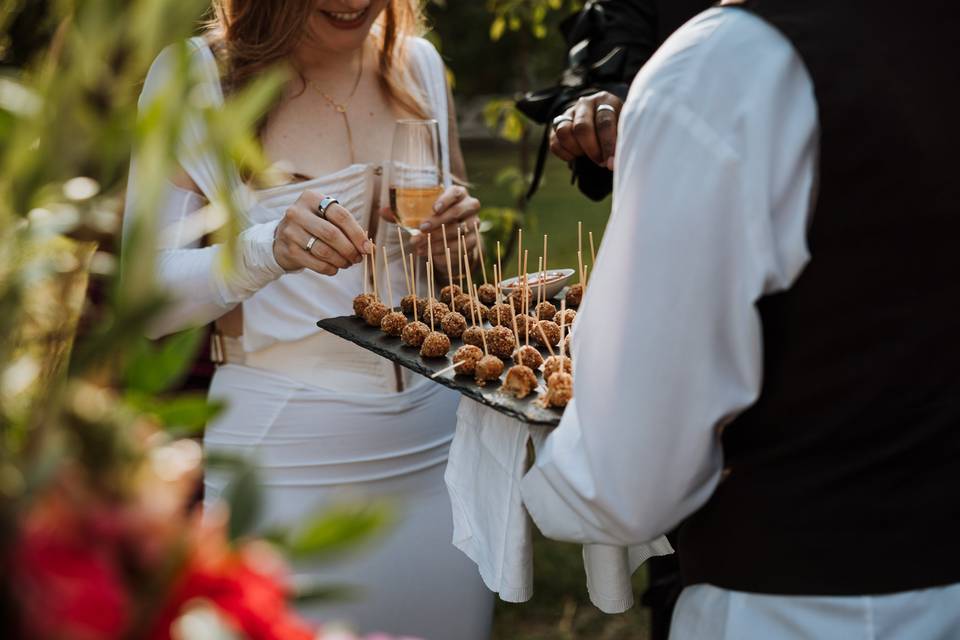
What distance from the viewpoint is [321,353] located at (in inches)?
92.6

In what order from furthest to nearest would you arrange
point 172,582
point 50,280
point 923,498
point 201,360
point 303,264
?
point 201,360
point 303,264
point 923,498
point 50,280
point 172,582

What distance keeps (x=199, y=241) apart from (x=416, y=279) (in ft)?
1.69

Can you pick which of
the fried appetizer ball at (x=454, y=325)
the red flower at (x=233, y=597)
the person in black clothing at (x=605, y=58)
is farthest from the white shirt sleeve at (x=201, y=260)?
the red flower at (x=233, y=597)

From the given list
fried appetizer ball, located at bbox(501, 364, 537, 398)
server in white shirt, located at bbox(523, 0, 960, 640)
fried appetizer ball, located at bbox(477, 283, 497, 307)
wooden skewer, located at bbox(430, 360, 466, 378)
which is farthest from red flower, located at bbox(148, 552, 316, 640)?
fried appetizer ball, located at bbox(477, 283, 497, 307)

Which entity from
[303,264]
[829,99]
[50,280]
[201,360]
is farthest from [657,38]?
[50,280]

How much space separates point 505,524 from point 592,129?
33.2 inches

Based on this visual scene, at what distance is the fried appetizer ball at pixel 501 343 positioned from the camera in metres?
1.94

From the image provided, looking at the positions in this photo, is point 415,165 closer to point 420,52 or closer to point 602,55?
point 420,52

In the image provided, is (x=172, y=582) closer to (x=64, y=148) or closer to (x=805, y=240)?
(x=64, y=148)

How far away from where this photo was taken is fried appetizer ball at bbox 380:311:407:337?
209 cm

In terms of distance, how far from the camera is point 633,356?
46.9 inches

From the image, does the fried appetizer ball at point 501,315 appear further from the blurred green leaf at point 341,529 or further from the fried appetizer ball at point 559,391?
the blurred green leaf at point 341,529

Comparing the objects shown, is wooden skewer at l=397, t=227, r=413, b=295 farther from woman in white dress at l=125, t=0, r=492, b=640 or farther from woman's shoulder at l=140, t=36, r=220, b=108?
woman's shoulder at l=140, t=36, r=220, b=108

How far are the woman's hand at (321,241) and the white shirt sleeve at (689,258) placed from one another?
88 cm
